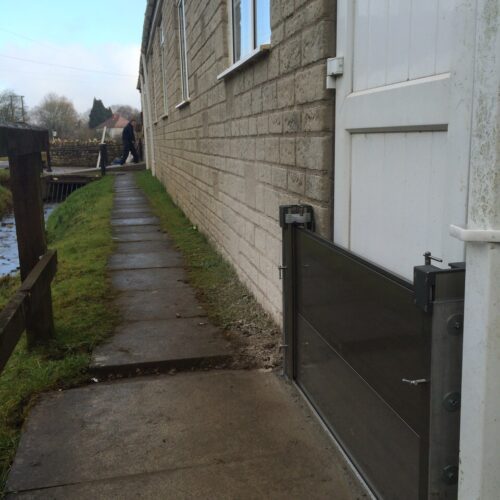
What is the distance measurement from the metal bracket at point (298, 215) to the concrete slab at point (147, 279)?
2606 mm

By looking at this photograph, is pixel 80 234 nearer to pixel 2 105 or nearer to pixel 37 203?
pixel 37 203

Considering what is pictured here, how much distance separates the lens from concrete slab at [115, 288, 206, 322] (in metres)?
4.77

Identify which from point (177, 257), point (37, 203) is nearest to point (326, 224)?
point (37, 203)

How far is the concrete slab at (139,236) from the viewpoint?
8594mm

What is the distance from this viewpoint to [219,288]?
560 centimetres

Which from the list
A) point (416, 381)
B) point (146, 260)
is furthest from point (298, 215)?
point (146, 260)

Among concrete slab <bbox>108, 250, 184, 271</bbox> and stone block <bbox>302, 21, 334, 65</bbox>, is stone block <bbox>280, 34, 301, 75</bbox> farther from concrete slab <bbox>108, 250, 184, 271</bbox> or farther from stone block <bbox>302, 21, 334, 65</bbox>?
concrete slab <bbox>108, 250, 184, 271</bbox>

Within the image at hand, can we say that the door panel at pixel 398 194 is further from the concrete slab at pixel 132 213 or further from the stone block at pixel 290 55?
the concrete slab at pixel 132 213

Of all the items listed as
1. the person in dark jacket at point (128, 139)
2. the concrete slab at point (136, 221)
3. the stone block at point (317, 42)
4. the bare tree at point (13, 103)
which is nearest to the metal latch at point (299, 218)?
the stone block at point (317, 42)

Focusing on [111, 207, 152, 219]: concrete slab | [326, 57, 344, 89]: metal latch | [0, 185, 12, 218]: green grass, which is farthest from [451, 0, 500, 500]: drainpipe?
[0, 185, 12, 218]: green grass

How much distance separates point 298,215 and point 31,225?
1853mm

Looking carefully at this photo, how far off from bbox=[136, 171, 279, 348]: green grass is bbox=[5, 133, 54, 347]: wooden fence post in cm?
129

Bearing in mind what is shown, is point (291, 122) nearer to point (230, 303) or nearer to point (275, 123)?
point (275, 123)

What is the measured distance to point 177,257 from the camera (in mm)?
7168
